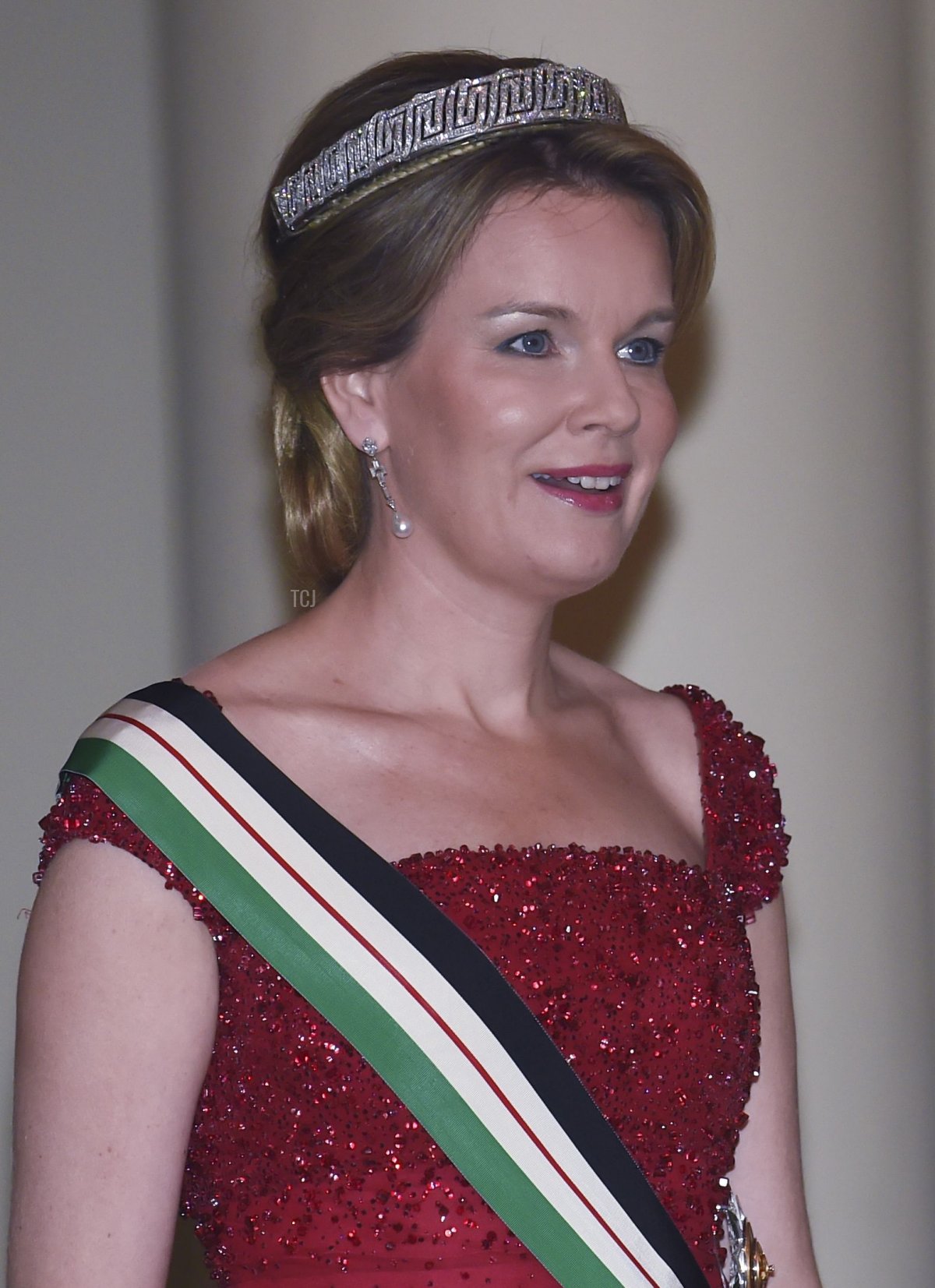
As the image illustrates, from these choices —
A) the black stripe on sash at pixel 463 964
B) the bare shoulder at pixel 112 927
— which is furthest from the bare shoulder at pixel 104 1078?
the black stripe on sash at pixel 463 964

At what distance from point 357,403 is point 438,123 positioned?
227 mm

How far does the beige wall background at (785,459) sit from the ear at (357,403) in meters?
0.56

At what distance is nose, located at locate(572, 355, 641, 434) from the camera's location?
1.35 m

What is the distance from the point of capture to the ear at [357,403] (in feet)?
4.77

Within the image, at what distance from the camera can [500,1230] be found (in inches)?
51.2

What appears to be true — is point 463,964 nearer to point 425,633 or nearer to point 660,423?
point 425,633

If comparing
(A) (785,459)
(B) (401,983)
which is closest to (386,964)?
(B) (401,983)

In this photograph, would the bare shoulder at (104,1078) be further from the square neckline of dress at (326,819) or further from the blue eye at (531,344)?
the blue eye at (531,344)

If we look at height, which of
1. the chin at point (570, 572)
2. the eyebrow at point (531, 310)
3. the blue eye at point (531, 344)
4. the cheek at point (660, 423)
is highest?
the eyebrow at point (531, 310)

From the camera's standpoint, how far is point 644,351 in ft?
4.76

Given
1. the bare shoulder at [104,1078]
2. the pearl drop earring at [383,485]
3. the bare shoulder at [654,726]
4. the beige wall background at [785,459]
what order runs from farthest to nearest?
the beige wall background at [785,459] < the bare shoulder at [654,726] < the pearl drop earring at [383,485] < the bare shoulder at [104,1078]

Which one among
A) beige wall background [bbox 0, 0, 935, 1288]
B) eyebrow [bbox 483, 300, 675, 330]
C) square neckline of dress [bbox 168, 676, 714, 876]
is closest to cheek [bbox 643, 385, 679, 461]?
eyebrow [bbox 483, 300, 675, 330]

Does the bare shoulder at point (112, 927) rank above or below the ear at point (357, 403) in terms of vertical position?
below

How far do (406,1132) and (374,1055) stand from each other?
0.06 meters
